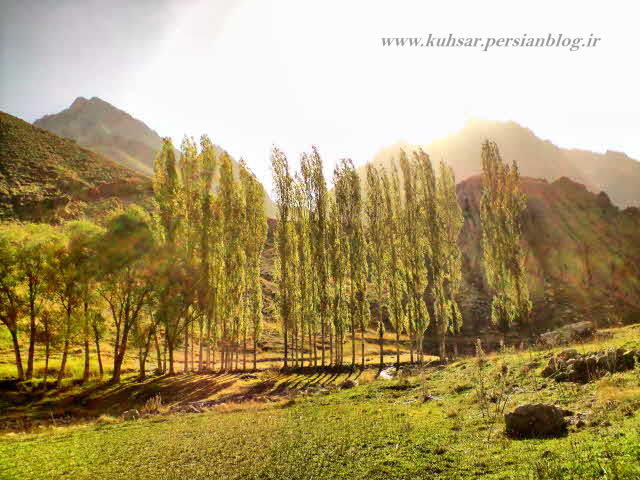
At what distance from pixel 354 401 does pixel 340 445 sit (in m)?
9.13

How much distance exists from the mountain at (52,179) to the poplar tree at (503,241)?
106141 millimetres

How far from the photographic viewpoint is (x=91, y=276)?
104ft

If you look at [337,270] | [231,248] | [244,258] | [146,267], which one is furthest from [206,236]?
[337,270]

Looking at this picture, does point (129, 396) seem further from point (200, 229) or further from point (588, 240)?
point (588, 240)

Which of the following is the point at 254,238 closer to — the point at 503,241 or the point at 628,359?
the point at 503,241

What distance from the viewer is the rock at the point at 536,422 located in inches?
386

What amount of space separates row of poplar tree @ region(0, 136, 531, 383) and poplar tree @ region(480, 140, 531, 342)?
0.51 feet

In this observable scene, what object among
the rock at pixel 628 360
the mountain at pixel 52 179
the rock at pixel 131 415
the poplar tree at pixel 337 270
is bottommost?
the rock at pixel 131 415

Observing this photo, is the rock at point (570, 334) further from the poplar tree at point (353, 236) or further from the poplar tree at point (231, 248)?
the poplar tree at point (231, 248)

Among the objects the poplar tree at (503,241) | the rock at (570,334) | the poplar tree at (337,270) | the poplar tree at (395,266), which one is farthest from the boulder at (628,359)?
the poplar tree at (337,270)

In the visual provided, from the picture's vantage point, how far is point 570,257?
8362 centimetres

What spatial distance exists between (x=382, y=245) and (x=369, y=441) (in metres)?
35.1

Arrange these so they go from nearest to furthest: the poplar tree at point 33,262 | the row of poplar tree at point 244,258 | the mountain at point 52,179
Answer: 1. the poplar tree at point 33,262
2. the row of poplar tree at point 244,258
3. the mountain at point 52,179

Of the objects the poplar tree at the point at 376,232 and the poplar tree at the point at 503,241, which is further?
the poplar tree at the point at 376,232
